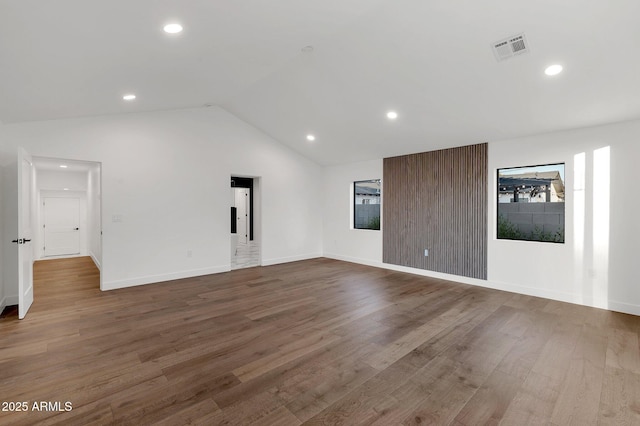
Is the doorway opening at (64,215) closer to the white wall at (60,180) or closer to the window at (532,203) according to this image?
the white wall at (60,180)

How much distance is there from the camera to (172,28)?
241 cm

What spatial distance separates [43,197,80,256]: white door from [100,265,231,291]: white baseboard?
4960 millimetres

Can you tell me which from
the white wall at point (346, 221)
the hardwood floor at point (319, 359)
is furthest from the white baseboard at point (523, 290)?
the white wall at point (346, 221)

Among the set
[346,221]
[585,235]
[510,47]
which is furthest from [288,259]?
[510,47]

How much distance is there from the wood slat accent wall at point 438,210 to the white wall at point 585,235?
0.21 meters

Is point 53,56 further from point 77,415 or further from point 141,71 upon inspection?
point 77,415

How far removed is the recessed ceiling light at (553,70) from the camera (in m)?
3.13

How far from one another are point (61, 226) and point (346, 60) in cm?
906

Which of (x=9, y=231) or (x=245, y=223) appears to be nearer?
(x=9, y=231)

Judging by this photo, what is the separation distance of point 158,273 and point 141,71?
3.52 m

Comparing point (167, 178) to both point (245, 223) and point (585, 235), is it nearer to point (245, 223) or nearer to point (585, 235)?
point (245, 223)

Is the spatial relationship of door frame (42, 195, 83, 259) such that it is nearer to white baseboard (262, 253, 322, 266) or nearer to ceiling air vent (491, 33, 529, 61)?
white baseboard (262, 253, 322, 266)

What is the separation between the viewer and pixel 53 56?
96.7 inches

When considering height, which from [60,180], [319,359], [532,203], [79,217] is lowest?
[319,359]
